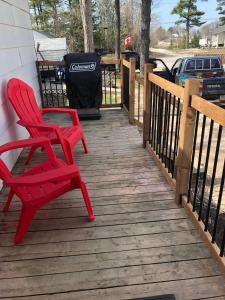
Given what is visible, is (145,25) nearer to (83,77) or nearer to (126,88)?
(126,88)

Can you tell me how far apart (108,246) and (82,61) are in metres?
3.40

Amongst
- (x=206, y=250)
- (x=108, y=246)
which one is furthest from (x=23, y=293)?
(x=206, y=250)

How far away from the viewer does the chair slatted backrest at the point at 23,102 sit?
293cm

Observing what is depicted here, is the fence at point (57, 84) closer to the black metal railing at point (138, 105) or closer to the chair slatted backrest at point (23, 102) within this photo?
the black metal railing at point (138, 105)

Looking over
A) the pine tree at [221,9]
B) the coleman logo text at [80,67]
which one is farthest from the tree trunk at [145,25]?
the pine tree at [221,9]

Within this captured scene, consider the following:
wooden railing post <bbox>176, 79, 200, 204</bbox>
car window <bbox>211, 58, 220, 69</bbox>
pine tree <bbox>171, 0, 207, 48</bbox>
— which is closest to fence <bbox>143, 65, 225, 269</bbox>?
wooden railing post <bbox>176, 79, 200, 204</bbox>

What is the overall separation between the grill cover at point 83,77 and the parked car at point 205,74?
4171mm

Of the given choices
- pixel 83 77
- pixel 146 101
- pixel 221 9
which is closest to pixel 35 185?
pixel 146 101

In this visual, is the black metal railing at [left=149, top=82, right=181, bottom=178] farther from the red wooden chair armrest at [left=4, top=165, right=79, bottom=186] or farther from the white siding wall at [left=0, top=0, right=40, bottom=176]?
the white siding wall at [left=0, top=0, right=40, bottom=176]

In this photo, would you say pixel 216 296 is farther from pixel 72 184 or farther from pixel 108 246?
pixel 72 184

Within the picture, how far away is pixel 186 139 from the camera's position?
2068 millimetres

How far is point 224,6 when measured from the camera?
4050 centimetres

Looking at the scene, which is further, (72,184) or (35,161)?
(35,161)

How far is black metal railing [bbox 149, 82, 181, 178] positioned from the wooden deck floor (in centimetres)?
26
